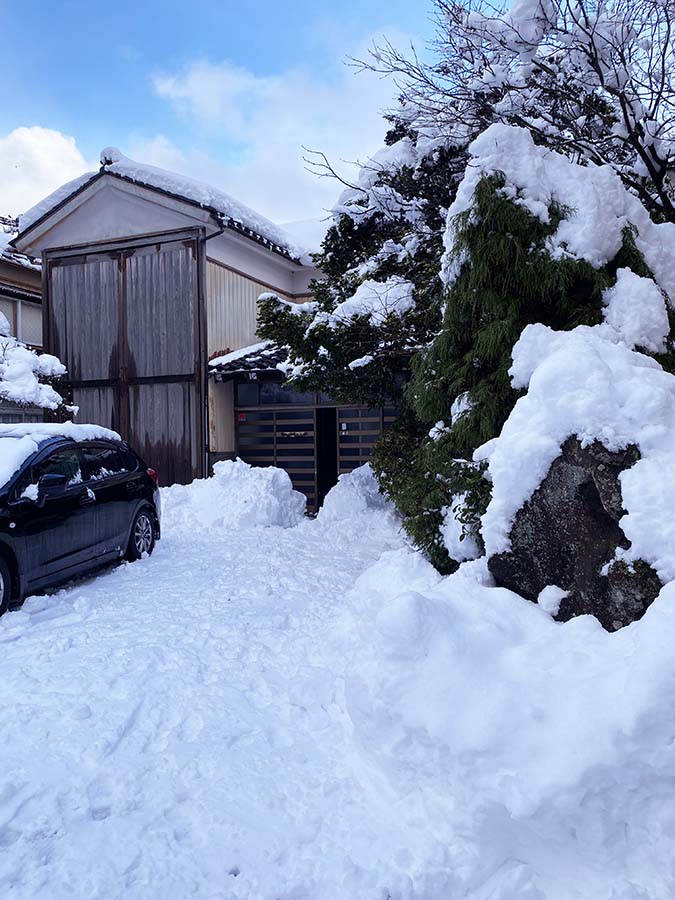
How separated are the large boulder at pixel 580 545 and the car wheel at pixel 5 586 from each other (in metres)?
3.93

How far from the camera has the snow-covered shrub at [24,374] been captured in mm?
10789

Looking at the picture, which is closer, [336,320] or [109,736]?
[109,736]

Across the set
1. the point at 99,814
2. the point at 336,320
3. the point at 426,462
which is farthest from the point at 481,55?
the point at 99,814

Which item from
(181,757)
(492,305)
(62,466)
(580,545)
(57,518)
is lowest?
(181,757)

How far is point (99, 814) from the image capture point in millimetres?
2617

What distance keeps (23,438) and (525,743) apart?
5341mm

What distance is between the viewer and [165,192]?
39.7 feet

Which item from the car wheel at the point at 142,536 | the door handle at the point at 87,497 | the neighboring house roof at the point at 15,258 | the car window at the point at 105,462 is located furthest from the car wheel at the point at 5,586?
the neighboring house roof at the point at 15,258

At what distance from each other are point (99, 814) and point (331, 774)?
1072mm

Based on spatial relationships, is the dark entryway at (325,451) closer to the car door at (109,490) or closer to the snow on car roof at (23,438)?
the car door at (109,490)

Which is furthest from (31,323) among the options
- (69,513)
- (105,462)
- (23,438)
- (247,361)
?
(69,513)

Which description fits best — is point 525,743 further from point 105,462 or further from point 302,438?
point 302,438

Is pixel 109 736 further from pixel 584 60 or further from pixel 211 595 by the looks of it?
pixel 584 60

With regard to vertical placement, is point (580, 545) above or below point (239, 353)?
below
